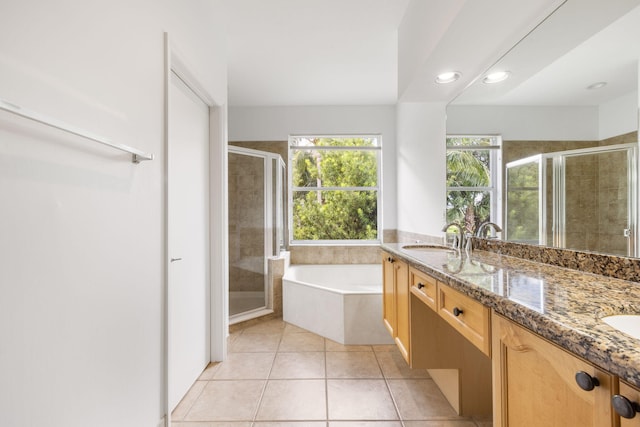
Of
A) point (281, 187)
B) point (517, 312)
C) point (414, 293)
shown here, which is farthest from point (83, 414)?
point (281, 187)

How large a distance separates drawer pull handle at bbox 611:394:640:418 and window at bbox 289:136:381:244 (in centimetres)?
358

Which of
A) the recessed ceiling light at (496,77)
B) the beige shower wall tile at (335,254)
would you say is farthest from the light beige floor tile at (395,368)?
the recessed ceiling light at (496,77)

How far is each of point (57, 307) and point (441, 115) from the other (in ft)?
8.10

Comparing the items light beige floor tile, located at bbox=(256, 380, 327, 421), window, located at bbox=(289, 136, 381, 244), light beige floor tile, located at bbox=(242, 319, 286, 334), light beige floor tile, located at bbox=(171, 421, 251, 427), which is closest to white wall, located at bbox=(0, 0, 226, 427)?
light beige floor tile, located at bbox=(171, 421, 251, 427)

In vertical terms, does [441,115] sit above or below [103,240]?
above

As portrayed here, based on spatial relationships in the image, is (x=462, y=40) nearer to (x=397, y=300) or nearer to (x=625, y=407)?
(x=397, y=300)

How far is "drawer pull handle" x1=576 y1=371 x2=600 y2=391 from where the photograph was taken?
563 mm

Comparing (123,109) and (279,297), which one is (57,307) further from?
(279,297)

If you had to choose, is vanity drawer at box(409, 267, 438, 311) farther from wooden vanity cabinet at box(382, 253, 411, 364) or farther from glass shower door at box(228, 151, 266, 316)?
glass shower door at box(228, 151, 266, 316)

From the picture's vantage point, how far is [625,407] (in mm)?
494

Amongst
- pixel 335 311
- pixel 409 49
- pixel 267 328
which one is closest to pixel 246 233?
pixel 267 328

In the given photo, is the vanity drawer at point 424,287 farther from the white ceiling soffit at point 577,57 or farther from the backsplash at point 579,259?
the white ceiling soffit at point 577,57

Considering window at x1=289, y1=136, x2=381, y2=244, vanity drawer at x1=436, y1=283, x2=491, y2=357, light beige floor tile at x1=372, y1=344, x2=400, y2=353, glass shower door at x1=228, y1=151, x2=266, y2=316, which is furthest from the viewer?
window at x1=289, y1=136, x2=381, y2=244

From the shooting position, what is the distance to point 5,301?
2.48 ft
